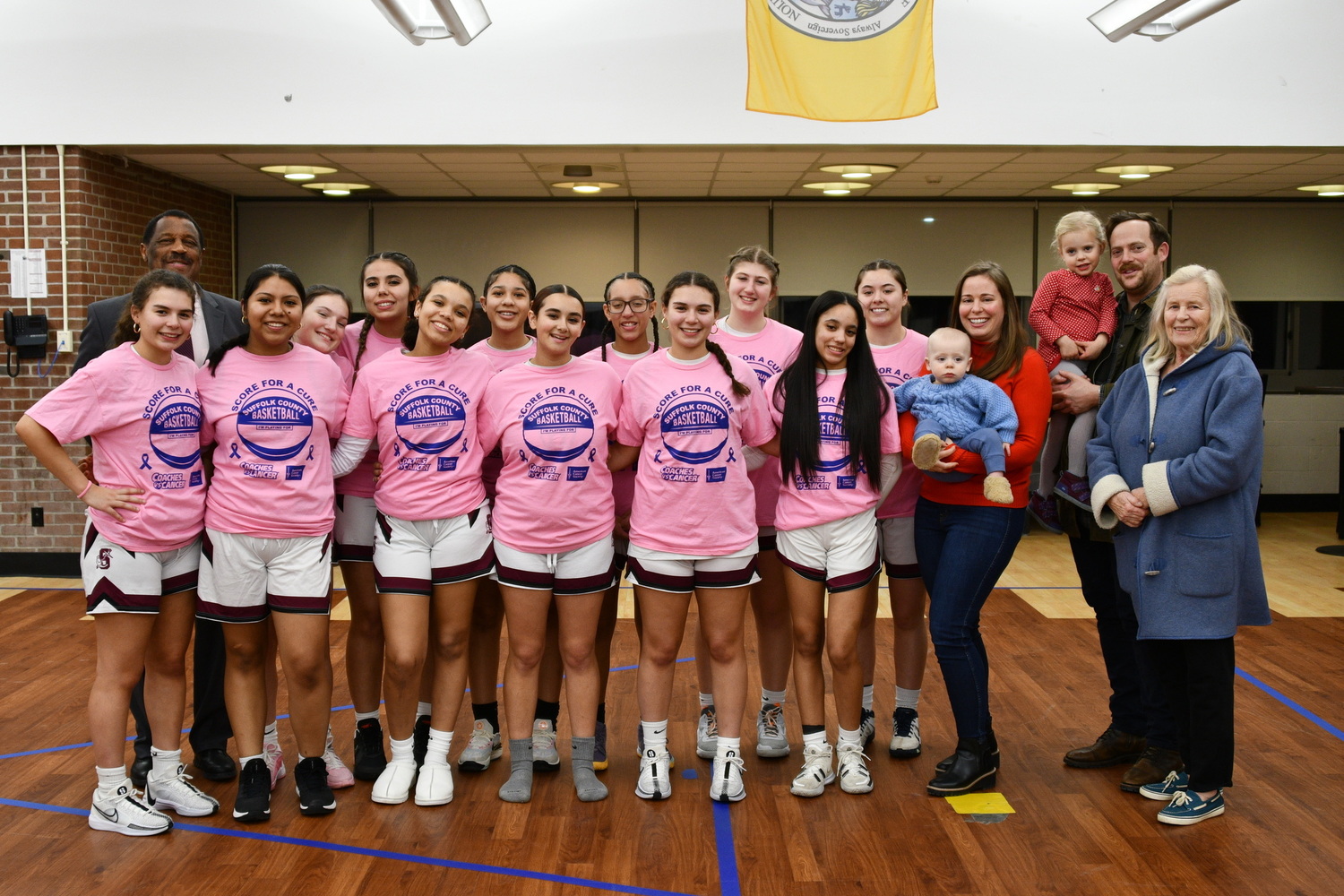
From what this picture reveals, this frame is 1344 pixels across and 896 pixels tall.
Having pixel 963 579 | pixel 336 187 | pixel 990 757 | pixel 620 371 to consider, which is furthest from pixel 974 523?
pixel 336 187

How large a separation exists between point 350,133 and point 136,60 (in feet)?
4.54

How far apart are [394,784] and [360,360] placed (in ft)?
4.60

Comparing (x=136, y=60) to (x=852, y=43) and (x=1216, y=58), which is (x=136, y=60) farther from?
(x=1216, y=58)

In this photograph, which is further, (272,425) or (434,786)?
(434,786)

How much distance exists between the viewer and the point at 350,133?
659 centimetres

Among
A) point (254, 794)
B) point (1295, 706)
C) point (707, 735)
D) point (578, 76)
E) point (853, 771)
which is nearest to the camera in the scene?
point (254, 794)

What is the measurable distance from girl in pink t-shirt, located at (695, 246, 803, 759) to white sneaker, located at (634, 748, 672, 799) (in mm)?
375

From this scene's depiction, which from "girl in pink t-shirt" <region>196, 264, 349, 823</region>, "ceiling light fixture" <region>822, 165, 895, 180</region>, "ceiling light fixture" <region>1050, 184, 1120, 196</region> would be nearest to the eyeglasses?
"girl in pink t-shirt" <region>196, 264, 349, 823</region>

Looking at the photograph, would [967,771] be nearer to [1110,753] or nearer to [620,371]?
[1110,753]

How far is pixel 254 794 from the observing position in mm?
3199

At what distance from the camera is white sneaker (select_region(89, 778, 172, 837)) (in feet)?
10.2

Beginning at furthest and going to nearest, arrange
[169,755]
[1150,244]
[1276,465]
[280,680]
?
[1276,465]
[280,680]
[1150,244]
[169,755]

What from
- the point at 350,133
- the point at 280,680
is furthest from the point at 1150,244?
the point at 350,133

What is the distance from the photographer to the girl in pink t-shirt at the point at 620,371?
359cm
